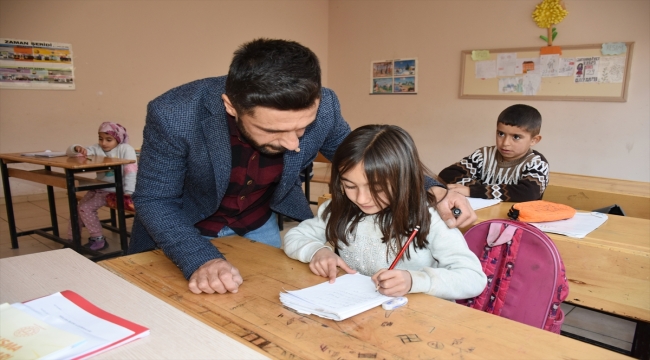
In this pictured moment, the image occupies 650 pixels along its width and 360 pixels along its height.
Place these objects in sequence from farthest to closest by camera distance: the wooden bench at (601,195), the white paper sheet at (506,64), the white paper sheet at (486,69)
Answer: the white paper sheet at (486,69) < the white paper sheet at (506,64) < the wooden bench at (601,195)

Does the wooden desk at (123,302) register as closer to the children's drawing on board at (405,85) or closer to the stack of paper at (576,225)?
the stack of paper at (576,225)

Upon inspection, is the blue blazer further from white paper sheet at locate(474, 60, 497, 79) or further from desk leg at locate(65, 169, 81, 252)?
white paper sheet at locate(474, 60, 497, 79)

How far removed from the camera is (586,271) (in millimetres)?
1434

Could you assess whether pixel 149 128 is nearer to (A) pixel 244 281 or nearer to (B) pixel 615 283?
(A) pixel 244 281

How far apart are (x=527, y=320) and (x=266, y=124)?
78cm

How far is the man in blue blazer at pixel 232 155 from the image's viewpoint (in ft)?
3.22

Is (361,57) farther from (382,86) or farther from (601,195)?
(601,195)

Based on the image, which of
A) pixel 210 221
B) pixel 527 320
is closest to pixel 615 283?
pixel 527 320

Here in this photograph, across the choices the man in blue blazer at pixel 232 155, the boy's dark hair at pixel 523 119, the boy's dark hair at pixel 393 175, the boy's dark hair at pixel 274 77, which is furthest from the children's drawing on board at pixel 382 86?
the boy's dark hair at pixel 274 77

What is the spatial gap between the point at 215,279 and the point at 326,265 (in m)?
0.25

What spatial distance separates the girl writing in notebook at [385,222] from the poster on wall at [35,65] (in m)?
4.48

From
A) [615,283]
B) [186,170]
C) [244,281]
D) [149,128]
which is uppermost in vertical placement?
[149,128]

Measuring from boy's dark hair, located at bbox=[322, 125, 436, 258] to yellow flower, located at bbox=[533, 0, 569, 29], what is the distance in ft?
14.0

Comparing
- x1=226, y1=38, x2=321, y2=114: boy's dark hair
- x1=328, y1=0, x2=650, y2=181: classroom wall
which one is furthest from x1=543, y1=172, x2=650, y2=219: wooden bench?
x1=328, y1=0, x2=650, y2=181: classroom wall
